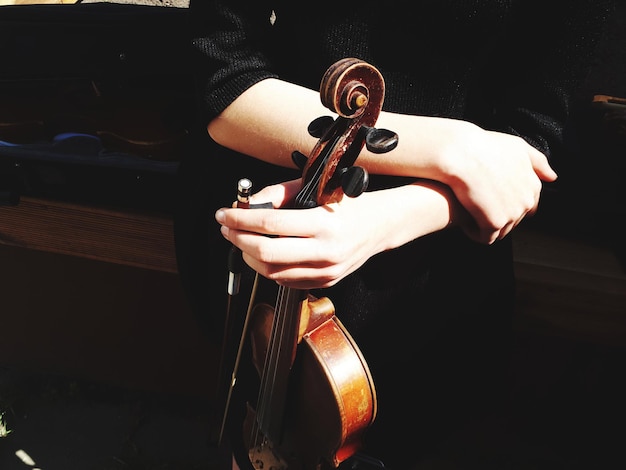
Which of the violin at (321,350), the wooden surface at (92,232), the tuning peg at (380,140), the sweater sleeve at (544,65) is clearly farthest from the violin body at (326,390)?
the wooden surface at (92,232)

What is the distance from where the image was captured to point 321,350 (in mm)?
Result: 655

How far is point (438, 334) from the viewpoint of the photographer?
0.74 metres

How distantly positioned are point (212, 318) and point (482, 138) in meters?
0.51

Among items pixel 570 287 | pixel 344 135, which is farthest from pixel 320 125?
pixel 570 287

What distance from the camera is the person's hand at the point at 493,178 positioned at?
1.84ft

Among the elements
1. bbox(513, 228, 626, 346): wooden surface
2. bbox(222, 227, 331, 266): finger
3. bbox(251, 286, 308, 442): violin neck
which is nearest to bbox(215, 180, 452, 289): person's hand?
bbox(222, 227, 331, 266): finger

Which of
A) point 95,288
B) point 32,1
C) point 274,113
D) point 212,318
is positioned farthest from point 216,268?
point 32,1

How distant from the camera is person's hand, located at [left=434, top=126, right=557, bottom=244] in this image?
1.84 ft

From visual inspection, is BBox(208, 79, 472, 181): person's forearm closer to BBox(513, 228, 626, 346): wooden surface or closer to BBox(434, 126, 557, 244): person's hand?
BBox(434, 126, 557, 244): person's hand

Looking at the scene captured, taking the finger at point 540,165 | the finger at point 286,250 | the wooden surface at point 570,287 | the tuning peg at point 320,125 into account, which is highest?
the tuning peg at point 320,125

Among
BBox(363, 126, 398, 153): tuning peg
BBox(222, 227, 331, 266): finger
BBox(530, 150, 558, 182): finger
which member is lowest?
BBox(222, 227, 331, 266): finger

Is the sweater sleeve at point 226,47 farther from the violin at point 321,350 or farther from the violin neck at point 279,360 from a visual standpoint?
the violin neck at point 279,360

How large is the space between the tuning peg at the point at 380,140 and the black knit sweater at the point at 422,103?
15 centimetres

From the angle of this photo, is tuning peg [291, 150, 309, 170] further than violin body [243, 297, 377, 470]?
No
